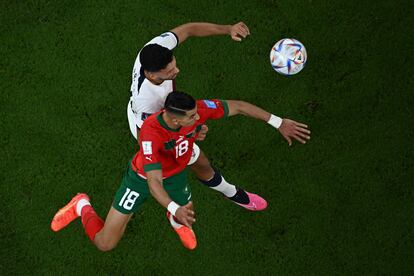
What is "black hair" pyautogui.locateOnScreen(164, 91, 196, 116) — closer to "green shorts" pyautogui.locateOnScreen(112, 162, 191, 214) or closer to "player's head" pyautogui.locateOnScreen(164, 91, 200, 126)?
"player's head" pyautogui.locateOnScreen(164, 91, 200, 126)

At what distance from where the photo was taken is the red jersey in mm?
5254

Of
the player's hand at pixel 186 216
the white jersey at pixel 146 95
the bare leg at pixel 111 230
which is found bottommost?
the bare leg at pixel 111 230

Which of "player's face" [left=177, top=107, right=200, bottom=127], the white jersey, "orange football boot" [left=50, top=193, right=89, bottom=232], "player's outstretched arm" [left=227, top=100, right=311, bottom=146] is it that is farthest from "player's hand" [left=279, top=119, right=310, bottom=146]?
"orange football boot" [left=50, top=193, right=89, bottom=232]

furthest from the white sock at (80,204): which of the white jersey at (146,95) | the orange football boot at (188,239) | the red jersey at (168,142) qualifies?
the white jersey at (146,95)

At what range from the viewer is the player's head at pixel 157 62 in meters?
5.14

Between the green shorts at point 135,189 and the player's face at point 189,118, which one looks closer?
the player's face at point 189,118

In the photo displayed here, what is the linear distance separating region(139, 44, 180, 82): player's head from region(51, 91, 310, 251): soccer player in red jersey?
0.29 m

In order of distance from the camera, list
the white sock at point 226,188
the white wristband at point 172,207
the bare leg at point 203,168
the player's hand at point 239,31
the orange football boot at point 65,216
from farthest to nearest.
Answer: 1. the orange football boot at point 65,216
2. the white sock at point 226,188
3. the bare leg at point 203,168
4. the player's hand at point 239,31
5. the white wristband at point 172,207

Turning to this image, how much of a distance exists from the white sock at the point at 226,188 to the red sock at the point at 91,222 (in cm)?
133

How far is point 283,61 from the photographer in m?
6.42

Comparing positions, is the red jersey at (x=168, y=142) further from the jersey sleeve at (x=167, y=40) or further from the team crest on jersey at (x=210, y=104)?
the jersey sleeve at (x=167, y=40)

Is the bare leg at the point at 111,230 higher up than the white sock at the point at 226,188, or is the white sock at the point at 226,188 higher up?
the white sock at the point at 226,188

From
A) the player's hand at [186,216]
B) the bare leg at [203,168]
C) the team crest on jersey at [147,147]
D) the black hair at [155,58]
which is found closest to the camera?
the player's hand at [186,216]

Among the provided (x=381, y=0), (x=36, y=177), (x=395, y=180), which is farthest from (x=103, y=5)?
(x=395, y=180)
